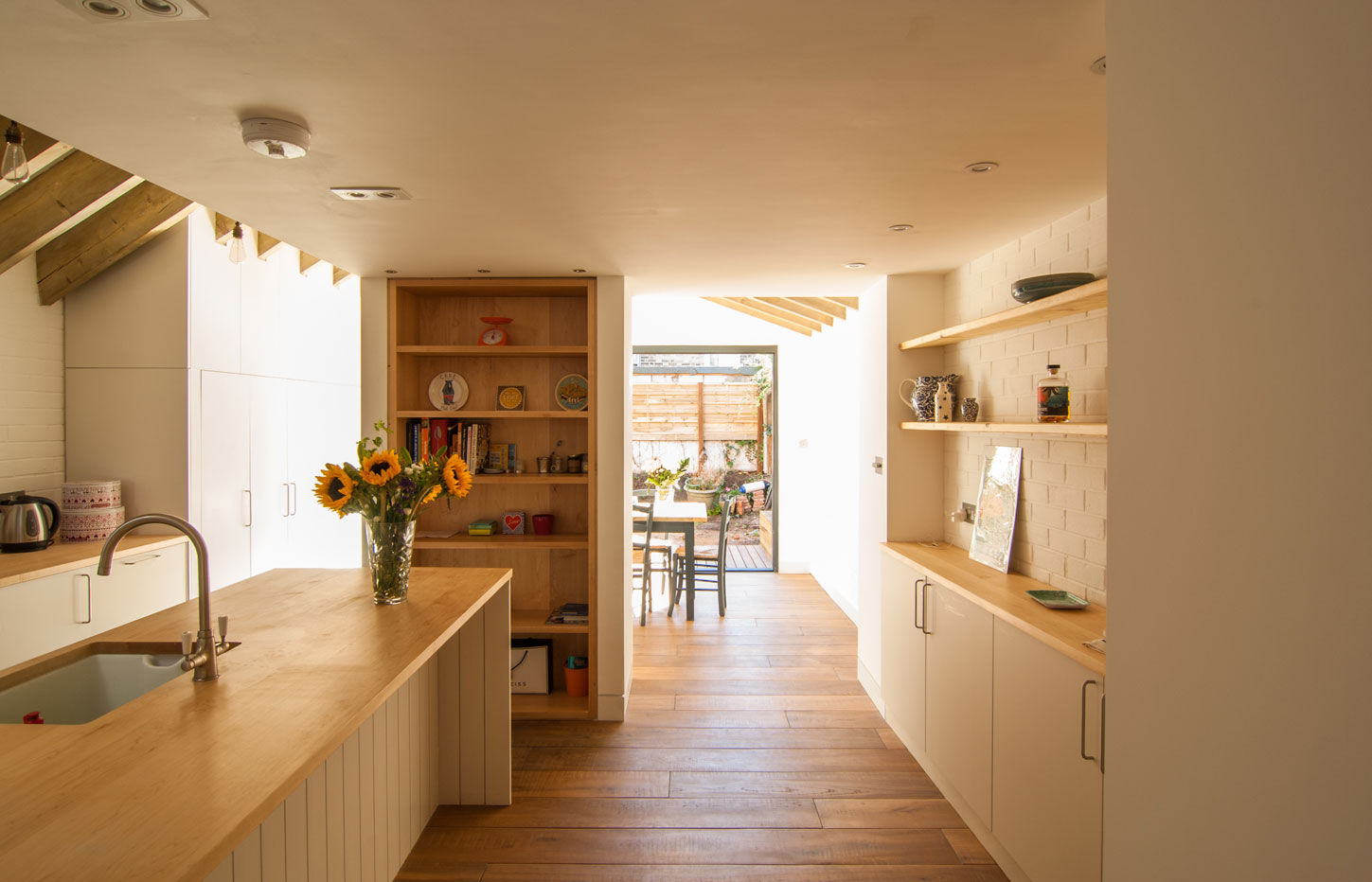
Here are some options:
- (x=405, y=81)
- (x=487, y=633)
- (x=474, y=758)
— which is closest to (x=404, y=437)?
(x=487, y=633)

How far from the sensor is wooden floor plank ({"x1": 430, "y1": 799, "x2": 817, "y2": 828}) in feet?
9.18

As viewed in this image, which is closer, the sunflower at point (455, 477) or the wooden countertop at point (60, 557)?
the sunflower at point (455, 477)

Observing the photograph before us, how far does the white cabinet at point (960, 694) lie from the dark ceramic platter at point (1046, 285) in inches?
45.1

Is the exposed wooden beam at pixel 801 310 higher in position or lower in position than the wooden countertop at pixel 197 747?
higher

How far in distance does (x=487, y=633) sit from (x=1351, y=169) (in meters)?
2.87

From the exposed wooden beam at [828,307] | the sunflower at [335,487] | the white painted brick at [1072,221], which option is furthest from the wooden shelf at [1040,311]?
the exposed wooden beam at [828,307]

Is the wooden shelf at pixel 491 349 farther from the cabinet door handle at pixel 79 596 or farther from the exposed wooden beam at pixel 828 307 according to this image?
the exposed wooden beam at pixel 828 307

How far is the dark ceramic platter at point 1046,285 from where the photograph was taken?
93.4 inches

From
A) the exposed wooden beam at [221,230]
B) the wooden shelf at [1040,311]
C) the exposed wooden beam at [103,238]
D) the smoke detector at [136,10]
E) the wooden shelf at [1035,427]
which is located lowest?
the wooden shelf at [1035,427]

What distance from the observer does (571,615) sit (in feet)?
12.9

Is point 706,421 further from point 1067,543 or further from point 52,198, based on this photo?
point 52,198

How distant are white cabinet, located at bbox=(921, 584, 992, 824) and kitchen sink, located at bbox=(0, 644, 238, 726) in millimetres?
2401

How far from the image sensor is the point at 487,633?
2939 mm

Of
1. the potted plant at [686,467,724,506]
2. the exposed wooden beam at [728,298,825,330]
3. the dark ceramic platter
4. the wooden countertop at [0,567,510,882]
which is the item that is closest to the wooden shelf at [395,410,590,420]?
the wooden countertop at [0,567,510,882]
